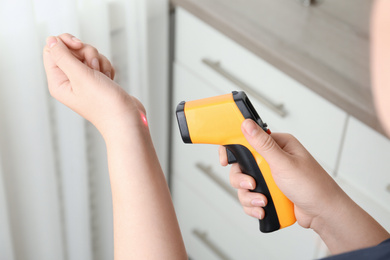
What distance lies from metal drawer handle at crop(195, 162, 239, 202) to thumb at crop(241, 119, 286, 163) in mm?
620

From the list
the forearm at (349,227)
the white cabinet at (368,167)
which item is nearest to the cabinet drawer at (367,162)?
the white cabinet at (368,167)

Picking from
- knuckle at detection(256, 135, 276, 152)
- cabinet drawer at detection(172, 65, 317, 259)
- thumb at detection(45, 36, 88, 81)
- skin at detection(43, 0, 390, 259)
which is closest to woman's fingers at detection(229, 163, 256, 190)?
skin at detection(43, 0, 390, 259)

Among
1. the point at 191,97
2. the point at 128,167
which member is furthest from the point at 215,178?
the point at 128,167

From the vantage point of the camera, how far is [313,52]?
3.90 feet

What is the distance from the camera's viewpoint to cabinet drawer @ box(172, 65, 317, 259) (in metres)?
1.40

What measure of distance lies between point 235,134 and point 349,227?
0.22 m

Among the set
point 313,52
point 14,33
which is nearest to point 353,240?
point 313,52

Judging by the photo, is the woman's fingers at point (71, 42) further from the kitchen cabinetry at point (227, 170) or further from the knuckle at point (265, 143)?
the kitchen cabinetry at point (227, 170)

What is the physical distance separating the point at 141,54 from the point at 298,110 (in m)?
0.42

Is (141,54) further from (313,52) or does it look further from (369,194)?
(369,194)

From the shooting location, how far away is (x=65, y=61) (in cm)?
87

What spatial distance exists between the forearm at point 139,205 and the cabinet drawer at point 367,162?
486 mm

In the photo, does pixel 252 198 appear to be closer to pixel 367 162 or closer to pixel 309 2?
pixel 367 162

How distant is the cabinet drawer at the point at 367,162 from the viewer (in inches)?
43.4
